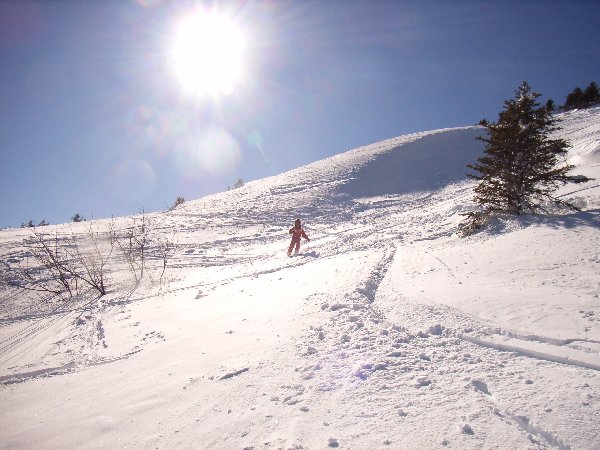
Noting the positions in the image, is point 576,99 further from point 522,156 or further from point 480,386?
point 480,386

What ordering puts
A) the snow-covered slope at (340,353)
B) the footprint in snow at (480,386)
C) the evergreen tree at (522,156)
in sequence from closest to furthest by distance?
1. the snow-covered slope at (340,353)
2. the footprint in snow at (480,386)
3. the evergreen tree at (522,156)

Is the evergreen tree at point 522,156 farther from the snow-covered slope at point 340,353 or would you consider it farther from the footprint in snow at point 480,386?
the footprint in snow at point 480,386

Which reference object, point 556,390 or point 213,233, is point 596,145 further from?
point 213,233

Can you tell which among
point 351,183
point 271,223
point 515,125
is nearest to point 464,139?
point 351,183

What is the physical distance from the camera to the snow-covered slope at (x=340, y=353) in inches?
105

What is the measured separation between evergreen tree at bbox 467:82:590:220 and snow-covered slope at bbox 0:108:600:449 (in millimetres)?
981

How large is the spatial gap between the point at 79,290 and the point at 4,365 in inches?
196

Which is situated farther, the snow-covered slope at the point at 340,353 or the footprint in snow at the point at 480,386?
the footprint in snow at the point at 480,386

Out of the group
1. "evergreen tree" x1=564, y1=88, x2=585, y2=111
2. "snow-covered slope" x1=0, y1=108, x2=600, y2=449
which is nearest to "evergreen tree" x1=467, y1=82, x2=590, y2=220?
"snow-covered slope" x1=0, y1=108, x2=600, y2=449

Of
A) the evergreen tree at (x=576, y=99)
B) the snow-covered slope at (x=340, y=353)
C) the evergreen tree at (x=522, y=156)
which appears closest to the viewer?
the snow-covered slope at (x=340, y=353)

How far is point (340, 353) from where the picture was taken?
3789 mm

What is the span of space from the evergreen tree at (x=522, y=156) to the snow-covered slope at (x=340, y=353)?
981 millimetres

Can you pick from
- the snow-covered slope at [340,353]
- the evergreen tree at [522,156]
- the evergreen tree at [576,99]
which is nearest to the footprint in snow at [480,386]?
the snow-covered slope at [340,353]

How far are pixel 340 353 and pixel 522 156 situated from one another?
8511 millimetres
